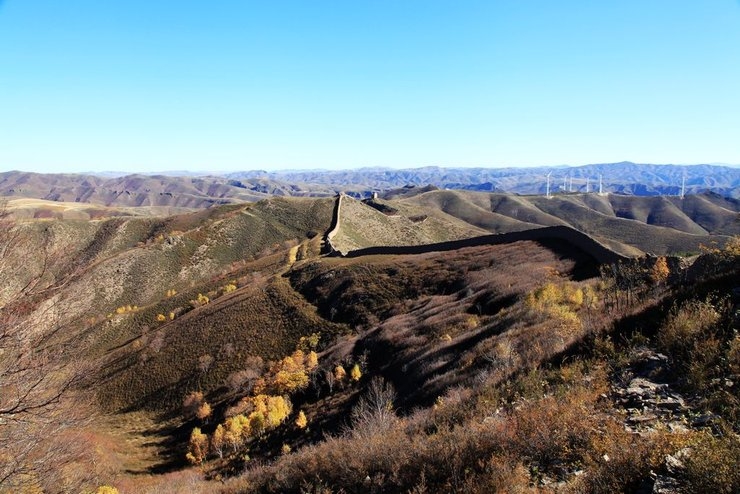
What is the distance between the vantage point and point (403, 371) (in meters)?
26.2

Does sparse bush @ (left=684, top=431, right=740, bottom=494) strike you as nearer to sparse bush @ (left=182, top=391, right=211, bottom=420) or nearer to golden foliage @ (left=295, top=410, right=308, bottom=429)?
golden foliage @ (left=295, top=410, right=308, bottom=429)

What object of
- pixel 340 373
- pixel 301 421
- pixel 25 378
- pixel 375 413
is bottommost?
pixel 301 421

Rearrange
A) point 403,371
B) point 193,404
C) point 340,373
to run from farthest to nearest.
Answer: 1. point 193,404
2. point 340,373
3. point 403,371

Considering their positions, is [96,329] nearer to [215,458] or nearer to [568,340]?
[215,458]

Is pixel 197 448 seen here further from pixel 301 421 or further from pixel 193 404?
pixel 301 421

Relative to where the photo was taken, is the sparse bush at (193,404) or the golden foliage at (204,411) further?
the sparse bush at (193,404)

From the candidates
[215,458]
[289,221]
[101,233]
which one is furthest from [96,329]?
[101,233]

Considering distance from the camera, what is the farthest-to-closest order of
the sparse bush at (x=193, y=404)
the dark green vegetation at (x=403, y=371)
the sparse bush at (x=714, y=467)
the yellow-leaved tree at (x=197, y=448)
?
the sparse bush at (x=193, y=404), the yellow-leaved tree at (x=197, y=448), the dark green vegetation at (x=403, y=371), the sparse bush at (x=714, y=467)

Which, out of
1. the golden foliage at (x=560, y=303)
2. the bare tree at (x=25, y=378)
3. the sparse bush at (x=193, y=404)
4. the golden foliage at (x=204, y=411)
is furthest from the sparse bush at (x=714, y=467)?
the sparse bush at (x=193, y=404)

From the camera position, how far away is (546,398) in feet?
32.8

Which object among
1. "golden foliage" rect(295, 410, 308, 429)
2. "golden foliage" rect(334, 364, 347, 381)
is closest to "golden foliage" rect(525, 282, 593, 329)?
"golden foliage" rect(334, 364, 347, 381)

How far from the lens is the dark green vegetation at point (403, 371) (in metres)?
7.76

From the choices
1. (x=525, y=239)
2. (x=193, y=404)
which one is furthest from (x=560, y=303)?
(x=193, y=404)

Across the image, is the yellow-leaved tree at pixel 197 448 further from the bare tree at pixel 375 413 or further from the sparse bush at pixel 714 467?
the sparse bush at pixel 714 467
